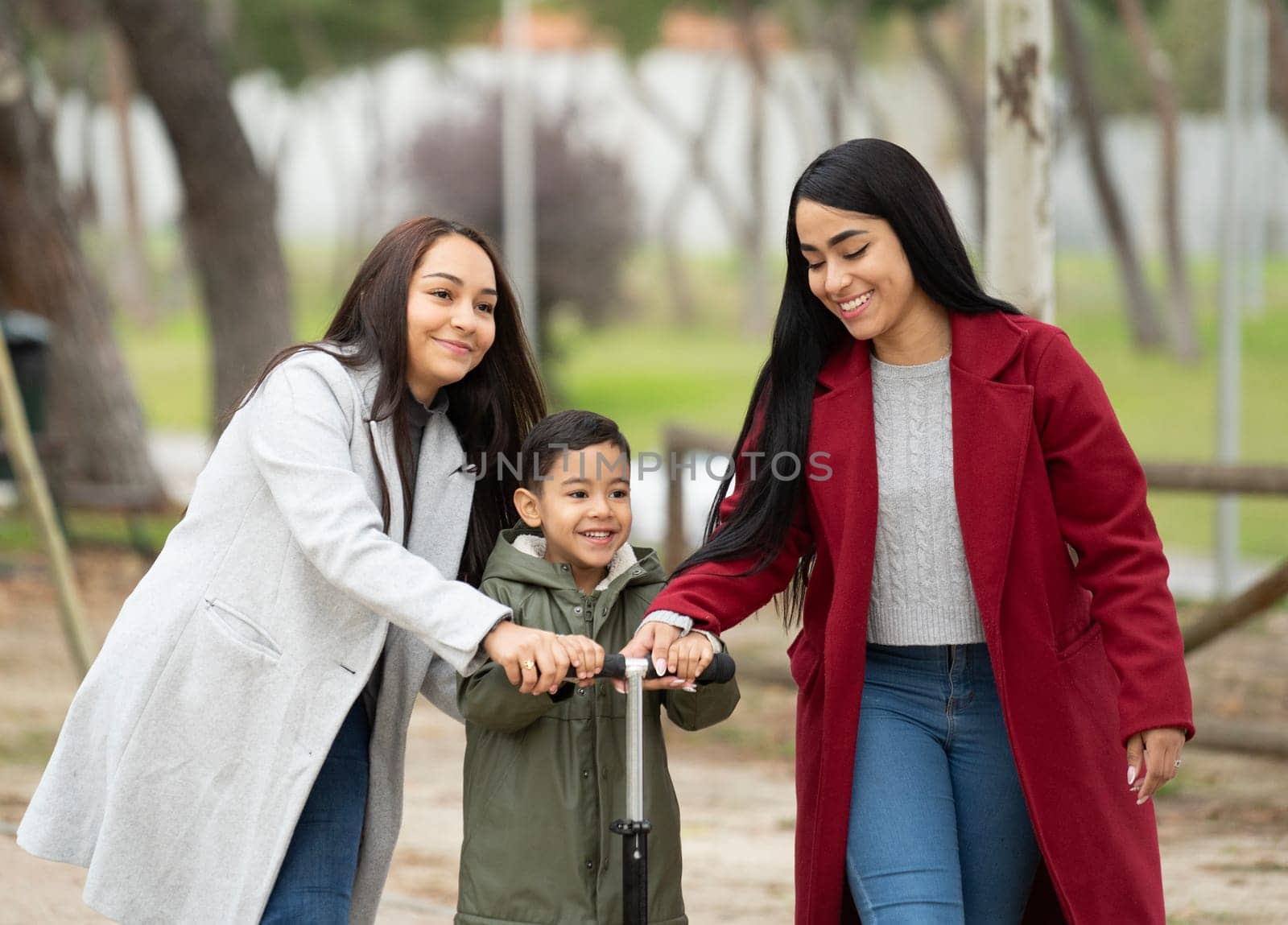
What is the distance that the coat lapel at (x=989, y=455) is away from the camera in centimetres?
300

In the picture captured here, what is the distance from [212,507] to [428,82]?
3495 centimetres

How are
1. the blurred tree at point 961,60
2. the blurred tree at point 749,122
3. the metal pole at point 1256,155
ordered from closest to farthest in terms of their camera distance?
the metal pole at point 1256,155
the blurred tree at point 961,60
the blurred tree at point 749,122

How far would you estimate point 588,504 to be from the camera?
10.5 feet

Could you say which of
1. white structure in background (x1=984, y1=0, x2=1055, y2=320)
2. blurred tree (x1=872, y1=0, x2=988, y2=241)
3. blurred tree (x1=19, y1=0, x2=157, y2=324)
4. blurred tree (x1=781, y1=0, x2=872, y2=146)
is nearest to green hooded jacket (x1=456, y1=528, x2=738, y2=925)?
white structure in background (x1=984, y1=0, x2=1055, y2=320)

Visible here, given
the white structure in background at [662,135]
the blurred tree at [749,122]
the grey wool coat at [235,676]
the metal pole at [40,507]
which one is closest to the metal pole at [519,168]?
the white structure in background at [662,135]

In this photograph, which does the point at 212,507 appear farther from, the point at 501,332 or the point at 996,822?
the point at 996,822

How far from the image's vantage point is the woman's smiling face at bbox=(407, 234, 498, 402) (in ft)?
10.8

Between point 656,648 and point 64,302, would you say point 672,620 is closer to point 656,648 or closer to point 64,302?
point 656,648

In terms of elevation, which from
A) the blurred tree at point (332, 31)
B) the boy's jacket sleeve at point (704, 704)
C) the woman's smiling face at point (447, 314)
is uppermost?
the blurred tree at point (332, 31)

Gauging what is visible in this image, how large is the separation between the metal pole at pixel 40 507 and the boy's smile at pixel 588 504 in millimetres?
4371

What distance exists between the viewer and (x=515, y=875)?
10.1 feet

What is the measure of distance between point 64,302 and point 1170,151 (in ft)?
53.7

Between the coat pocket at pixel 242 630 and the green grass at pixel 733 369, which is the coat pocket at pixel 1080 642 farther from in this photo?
the green grass at pixel 733 369

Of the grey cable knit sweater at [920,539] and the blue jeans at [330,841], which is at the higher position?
the grey cable knit sweater at [920,539]
